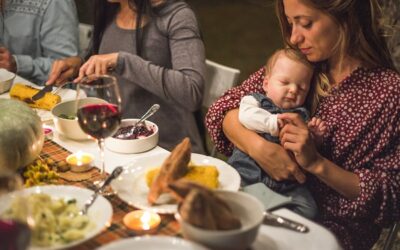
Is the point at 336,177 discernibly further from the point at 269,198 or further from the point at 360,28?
the point at 360,28

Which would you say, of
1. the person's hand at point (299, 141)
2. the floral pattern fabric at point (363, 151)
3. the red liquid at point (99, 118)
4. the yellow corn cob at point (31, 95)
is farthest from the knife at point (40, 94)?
the floral pattern fabric at point (363, 151)

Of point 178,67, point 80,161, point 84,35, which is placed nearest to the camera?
point 80,161

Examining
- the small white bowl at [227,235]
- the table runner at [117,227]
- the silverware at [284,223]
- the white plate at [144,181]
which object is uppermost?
the small white bowl at [227,235]

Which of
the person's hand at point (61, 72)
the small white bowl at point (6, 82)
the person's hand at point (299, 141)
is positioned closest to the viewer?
the person's hand at point (299, 141)

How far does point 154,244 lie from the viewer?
39.2 inches

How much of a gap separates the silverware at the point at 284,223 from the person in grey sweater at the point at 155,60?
1.02m

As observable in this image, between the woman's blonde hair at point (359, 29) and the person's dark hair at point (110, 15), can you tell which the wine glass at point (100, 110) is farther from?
the person's dark hair at point (110, 15)

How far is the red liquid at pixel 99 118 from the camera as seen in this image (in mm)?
1252

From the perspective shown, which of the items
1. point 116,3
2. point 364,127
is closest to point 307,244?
point 364,127

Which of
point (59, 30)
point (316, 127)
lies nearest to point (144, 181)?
point (316, 127)

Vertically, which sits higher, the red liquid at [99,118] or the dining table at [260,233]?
the red liquid at [99,118]

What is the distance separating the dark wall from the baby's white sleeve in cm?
315

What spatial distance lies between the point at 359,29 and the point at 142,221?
98 centimetres

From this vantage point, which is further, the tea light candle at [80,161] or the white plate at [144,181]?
the tea light candle at [80,161]
